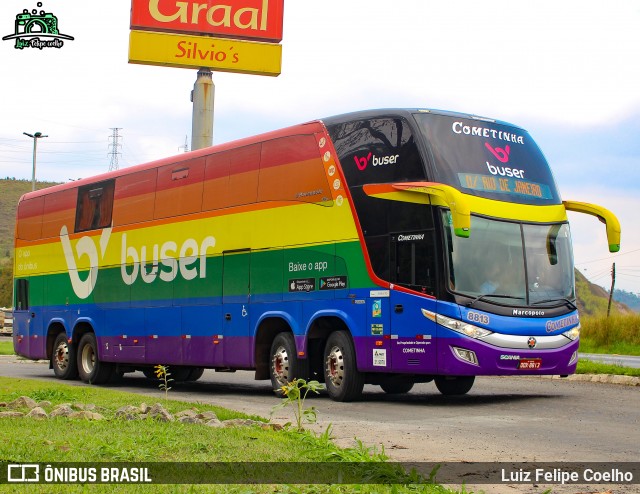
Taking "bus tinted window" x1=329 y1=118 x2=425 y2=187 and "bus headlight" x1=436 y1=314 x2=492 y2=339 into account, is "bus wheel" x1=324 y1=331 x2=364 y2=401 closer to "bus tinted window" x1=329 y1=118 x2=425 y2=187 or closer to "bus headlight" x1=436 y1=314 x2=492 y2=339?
"bus headlight" x1=436 y1=314 x2=492 y2=339

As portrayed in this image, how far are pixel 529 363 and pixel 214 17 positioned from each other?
2505 centimetres

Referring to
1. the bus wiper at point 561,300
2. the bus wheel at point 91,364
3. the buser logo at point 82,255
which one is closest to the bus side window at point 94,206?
the buser logo at point 82,255

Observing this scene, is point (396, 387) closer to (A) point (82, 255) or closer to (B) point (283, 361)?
(B) point (283, 361)

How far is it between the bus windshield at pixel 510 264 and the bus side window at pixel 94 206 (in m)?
10.1

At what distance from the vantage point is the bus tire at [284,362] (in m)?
18.0

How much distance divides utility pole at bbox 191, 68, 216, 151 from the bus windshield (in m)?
23.0

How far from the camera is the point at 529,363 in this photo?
16.1 metres

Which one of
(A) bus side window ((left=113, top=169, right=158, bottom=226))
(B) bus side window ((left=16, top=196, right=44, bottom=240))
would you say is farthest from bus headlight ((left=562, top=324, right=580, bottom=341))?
(B) bus side window ((left=16, top=196, right=44, bottom=240))

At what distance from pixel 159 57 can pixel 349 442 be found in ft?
92.6

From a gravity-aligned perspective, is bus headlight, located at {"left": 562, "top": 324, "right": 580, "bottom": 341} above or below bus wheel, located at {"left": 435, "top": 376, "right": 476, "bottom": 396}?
above

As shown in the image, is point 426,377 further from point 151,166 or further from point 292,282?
point 151,166

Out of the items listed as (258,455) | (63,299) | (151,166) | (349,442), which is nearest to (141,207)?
(151,166)

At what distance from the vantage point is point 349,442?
11.2 metres

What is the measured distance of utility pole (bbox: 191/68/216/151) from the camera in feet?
126
